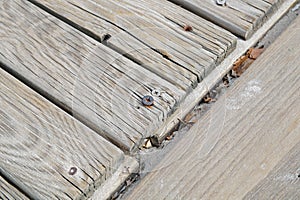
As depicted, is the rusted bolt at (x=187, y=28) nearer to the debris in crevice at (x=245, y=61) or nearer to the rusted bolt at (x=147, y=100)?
the debris in crevice at (x=245, y=61)

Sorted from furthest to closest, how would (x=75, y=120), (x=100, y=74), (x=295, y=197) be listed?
(x=100, y=74)
(x=75, y=120)
(x=295, y=197)

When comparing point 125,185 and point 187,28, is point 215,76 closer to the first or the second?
point 187,28

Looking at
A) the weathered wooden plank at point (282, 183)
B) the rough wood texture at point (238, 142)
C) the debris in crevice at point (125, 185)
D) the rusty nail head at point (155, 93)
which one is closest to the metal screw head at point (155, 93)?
the rusty nail head at point (155, 93)

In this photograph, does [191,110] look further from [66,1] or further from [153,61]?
[66,1]

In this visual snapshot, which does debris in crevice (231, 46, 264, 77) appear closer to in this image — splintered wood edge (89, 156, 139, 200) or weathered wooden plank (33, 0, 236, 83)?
weathered wooden plank (33, 0, 236, 83)

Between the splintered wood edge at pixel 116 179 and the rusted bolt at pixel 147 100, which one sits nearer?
the splintered wood edge at pixel 116 179

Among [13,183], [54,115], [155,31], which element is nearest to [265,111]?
[155,31]

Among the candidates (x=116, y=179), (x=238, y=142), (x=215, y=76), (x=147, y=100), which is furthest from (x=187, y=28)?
(x=116, y=179)
